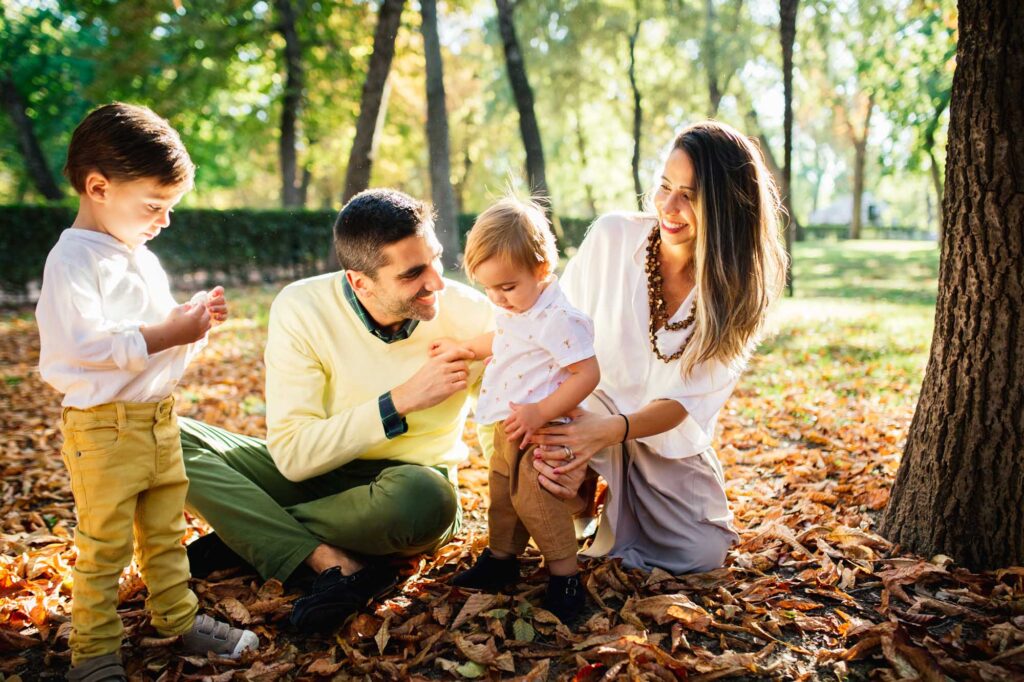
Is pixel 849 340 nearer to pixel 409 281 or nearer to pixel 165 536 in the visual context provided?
pixel 409 281

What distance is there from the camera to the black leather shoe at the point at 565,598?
2.77 meters

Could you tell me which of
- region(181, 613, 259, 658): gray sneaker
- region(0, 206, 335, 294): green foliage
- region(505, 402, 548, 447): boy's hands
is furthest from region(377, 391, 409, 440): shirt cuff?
region(0, 206, 335, 294): green foliage

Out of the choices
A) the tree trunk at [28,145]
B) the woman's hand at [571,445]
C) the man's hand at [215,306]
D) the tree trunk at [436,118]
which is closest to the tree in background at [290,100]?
the tree trunk at [28,145]

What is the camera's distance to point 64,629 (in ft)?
8.85

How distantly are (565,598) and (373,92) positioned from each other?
1117 centimetres

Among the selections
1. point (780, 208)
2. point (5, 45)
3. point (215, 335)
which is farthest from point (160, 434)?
point (5, 45)

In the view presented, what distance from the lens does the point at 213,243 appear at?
1524 cm

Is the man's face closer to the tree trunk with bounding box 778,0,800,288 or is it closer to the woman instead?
the woman

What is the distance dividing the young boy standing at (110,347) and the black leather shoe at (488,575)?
120cm

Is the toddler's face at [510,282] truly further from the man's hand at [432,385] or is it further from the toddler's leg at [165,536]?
the toddler's leg at [165,536]

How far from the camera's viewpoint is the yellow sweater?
3029 mm

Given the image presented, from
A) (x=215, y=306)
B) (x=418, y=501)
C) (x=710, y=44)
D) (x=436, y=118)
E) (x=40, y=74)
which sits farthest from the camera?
(x=40, y=74)

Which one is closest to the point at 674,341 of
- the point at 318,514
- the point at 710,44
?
the point at 318,514

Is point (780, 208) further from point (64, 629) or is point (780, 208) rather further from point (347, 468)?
point (64, 629)
